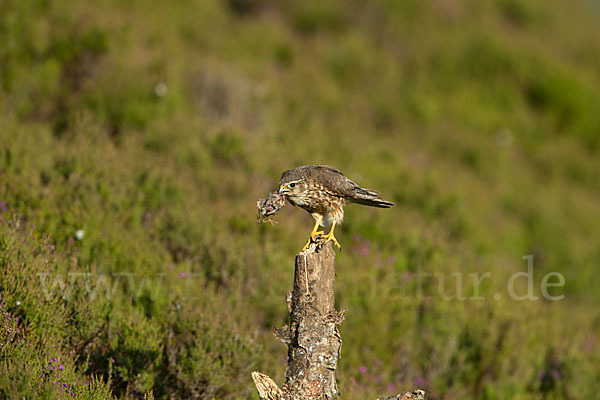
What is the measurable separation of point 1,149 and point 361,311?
3.67m

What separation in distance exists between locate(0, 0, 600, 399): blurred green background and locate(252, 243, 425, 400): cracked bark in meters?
1.04

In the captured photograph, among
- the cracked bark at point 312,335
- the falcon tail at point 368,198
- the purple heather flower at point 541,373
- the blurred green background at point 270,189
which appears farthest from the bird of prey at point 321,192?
the purple heather flower at point 541,373

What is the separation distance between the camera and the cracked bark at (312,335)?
10.7 feet

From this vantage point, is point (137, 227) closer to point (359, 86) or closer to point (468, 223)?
point (468, 223)

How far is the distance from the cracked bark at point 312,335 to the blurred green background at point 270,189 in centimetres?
104

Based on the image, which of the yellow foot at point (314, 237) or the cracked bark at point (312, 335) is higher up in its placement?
the yellow foot at point (314, 237)

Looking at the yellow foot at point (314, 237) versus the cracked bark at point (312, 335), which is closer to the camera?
the cracked bark at point (312, 335)

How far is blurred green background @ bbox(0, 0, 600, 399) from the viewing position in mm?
4309

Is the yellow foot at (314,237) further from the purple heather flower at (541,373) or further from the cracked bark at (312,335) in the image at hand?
the purple heather flower at (541,373)

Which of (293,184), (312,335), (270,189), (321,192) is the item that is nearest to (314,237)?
(321,192)

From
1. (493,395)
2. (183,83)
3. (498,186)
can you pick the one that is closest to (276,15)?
(183,83)

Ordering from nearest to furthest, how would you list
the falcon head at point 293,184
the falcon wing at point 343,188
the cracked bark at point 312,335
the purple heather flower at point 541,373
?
1. the cracked bark at point 312,335
2. the falcon head at point 293,184
3. the falcon wing at point 343,188
4. the purple heather flower at point 541,373

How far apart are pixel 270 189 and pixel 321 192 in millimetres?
3945

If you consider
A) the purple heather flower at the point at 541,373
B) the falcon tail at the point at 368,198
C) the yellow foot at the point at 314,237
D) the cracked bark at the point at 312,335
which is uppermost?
the falcon tail at the point at 368,198
